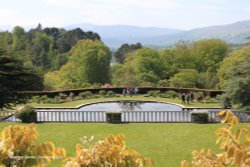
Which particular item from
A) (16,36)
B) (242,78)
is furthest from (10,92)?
(16,36)

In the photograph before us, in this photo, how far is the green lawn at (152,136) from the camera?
15.2 meters

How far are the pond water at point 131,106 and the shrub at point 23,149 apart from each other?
84.4 feet

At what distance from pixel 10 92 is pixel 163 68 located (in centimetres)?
4208

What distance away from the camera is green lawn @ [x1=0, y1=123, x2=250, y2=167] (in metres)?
15.2

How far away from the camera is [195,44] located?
66.4 metres

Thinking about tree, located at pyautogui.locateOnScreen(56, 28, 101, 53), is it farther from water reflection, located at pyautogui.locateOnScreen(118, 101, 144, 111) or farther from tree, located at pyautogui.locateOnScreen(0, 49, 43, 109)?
tree, located at pyautogui.locateOnScreen(0, 49, 43, 109)

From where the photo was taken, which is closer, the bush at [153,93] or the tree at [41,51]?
the bush at [153,93]

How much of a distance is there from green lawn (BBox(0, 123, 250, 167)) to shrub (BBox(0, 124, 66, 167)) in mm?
10060

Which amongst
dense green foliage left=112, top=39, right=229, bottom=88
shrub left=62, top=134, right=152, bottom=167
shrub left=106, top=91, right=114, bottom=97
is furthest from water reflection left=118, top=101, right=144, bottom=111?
shrub left=62, top=134, right=152, bottom=167

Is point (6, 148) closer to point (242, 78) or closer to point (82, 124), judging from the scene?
point (82, 124)

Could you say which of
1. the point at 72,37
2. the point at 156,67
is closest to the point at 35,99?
the point at 156,67

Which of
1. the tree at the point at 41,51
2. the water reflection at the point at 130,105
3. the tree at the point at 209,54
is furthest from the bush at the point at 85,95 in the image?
the tree at the point at 41,51

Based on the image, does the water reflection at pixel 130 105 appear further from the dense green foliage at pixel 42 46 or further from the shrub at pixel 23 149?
the dense green foliage at pixel 42 46

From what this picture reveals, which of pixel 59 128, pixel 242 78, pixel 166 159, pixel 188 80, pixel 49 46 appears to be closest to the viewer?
pixel 166 159
